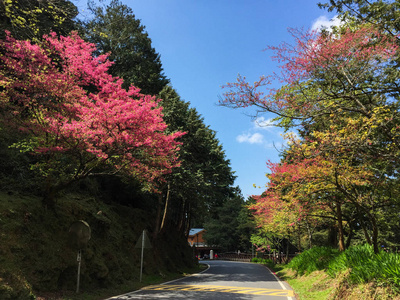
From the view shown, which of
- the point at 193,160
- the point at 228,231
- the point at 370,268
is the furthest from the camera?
the point at 228,231

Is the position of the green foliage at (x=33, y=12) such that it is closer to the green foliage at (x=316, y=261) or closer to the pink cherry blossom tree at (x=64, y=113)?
the pink cherry blossom tree at (x=64, y=113)

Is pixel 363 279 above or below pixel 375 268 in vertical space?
below

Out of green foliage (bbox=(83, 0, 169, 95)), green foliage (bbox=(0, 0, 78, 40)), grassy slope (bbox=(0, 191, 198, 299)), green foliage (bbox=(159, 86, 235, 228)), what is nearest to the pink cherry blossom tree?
green foliage (bbox=(0, 0, 78, 40))

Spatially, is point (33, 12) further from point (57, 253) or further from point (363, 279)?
point (363, 279)

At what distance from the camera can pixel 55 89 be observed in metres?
9.44

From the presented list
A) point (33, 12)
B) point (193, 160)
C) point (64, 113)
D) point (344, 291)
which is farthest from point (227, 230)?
point (33, 12)

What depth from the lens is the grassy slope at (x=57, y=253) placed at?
A: 8352 mm

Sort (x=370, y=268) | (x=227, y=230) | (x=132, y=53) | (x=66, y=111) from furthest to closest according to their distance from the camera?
1. (x=227, y=230)
2. (x=132, y=53)
3. (x=66, y=111)
4. (x=370, y=268)

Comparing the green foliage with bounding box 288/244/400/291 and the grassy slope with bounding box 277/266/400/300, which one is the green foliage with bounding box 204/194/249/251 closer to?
the grassy slope with bounding box 277/266/400/300

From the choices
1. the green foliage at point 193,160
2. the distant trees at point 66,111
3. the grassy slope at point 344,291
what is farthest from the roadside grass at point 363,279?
the green foliage at point 193,160

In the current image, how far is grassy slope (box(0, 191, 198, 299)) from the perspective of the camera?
329 inches

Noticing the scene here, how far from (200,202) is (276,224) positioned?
10.3 metres

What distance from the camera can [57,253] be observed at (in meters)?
10.0

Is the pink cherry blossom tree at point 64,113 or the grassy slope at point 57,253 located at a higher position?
the pink cherry blossom tree at point 64,113
